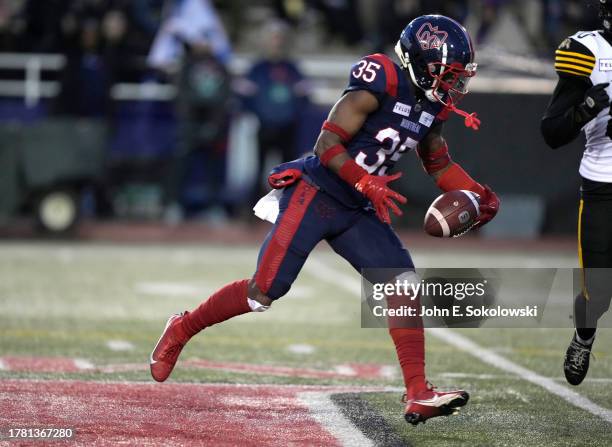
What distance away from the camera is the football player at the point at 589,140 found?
5.39 metres

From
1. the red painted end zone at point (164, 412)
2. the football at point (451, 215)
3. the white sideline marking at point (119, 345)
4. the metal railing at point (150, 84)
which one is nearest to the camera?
the red painted end zone at point (164, 412)

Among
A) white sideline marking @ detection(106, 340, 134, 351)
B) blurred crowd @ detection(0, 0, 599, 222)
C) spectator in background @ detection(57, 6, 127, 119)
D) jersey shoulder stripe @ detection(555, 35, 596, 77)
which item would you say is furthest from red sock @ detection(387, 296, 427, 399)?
spectator in background @ detection(57, 6, 127, 119)

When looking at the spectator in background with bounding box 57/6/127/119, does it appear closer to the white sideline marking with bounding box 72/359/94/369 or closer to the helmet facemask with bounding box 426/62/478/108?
the white sideline marking with bounding box 72/359/94/369

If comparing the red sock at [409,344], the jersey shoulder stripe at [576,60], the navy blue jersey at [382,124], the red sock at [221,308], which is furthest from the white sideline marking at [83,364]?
the jersey shoulder stripe at [576,60]

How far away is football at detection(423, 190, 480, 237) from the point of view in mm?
5375

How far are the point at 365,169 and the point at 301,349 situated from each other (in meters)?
2.10

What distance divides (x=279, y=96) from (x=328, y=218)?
8.46 m

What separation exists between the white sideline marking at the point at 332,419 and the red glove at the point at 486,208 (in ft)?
3.28

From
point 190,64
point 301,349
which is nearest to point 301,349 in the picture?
point 301,349

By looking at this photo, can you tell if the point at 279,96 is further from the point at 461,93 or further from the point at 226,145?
the point at 461,93

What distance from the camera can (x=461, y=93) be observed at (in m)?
5.38

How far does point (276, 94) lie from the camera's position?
13719 millimetres

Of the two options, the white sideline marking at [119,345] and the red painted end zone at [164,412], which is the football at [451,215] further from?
the white sideline marking at [119,345]

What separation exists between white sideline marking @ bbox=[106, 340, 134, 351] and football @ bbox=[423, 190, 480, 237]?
7.54 ft
